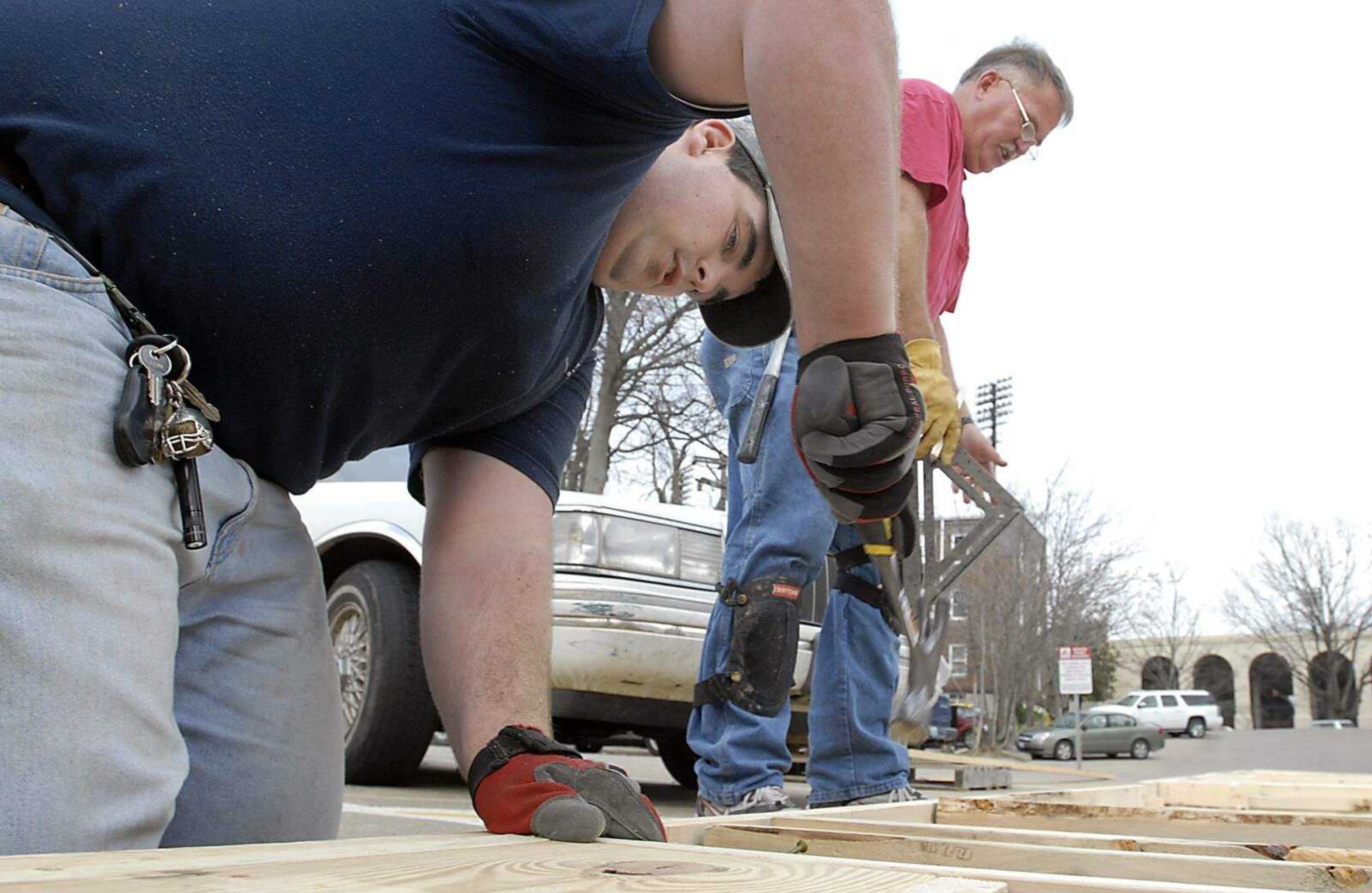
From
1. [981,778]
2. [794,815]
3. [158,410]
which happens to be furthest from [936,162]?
[981,778]

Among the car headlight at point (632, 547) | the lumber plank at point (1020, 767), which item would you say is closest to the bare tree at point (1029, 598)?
the lumber plank at point (1020, 767)

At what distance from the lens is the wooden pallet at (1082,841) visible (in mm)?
1366

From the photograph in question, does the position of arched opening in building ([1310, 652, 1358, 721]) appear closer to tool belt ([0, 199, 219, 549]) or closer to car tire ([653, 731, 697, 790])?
car tire ([653, 731, 697, 790])

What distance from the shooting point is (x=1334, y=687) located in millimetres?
51344

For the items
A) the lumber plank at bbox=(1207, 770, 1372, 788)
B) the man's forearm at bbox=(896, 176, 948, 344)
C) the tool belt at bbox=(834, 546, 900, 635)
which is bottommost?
the lumber plank at bbox=(1207, 770, 1372, 788)

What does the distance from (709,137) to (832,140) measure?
26.9 inches

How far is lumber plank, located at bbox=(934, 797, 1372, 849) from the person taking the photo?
236 cm

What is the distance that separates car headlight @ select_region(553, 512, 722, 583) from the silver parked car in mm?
28162

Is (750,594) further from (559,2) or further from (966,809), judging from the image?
(559,2)

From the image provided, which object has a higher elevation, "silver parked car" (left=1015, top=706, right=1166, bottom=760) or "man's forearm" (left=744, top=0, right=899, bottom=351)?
"man's forearm" (left=744, top=0, right=899, bottom=351)

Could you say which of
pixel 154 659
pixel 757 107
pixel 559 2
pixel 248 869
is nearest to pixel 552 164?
pixel 559 2

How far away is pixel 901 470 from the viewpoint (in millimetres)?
1434

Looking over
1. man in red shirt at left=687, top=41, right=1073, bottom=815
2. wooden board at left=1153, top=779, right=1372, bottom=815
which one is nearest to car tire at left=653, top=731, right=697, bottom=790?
man in red shirt at left=687, top=41, right=1073, bottom=815

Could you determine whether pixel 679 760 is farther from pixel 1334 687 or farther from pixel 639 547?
pixel 1334 687
